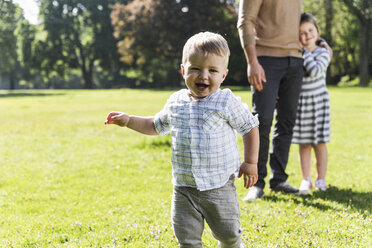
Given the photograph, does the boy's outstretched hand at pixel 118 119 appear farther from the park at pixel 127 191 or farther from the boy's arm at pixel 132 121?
the park at pixel 127 191

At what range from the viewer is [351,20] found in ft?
133

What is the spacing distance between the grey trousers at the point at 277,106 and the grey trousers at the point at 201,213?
1.90m

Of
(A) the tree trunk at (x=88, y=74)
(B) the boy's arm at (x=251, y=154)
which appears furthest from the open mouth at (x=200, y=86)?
(A) the tree trunk at (x=88, y=74)

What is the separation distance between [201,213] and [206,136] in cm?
53

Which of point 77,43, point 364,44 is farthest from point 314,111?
point 77,43

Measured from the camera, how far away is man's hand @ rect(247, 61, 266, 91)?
161 inches

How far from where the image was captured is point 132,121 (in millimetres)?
2703

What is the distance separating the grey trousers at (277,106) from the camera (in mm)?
4312

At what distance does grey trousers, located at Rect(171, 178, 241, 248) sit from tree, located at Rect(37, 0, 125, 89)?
4743 centimetres

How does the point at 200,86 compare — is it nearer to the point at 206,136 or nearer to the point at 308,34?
the point at 206,136

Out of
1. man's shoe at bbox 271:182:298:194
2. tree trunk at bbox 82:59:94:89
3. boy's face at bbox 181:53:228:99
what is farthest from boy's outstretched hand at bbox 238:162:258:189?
tree trunk at bbox 82:59:94:89

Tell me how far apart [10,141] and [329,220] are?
7.85 metres

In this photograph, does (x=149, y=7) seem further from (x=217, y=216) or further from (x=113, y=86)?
(x=217, y=216)

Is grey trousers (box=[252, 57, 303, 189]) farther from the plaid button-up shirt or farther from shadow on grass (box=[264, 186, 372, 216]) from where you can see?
the plaid button-up shirt
